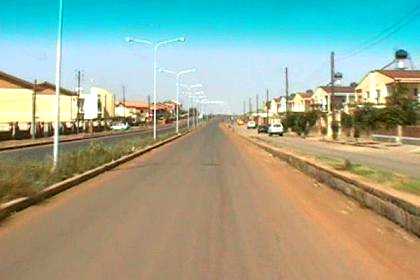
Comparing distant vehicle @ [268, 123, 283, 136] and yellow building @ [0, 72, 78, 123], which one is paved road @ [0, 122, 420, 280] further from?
yellow building @ [0, 72, 78, 123]

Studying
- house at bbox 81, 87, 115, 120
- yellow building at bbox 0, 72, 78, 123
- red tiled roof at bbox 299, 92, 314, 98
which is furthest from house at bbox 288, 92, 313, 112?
yellow building at bbox 0, 72, 78, 123

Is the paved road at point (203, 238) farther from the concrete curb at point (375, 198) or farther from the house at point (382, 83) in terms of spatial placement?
the house at point (382, 83)

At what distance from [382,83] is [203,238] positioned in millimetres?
76441

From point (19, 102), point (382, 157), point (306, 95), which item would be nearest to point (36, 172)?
point (382, 157)

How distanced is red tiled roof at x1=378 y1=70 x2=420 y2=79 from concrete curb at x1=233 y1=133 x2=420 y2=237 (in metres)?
61.5

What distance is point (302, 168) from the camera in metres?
25.9

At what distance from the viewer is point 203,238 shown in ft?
33.8

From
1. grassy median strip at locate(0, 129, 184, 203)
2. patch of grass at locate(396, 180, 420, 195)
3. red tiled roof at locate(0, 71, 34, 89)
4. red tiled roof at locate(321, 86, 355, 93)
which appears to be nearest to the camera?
patch of grass at locate(396, 180, 420, 195)

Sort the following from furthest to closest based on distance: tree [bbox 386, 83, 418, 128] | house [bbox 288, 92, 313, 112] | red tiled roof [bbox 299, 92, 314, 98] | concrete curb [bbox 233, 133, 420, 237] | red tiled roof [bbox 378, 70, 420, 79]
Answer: red tiled roof [bbox 299, 92, 314, 98] < house [bbox 288, 92, 313, 112] < red tiled roof [bbox 378, 70, 420, 79] < tree [bbox 386, 83, 418, 128] < concrete curb [bbox 233, 133, 420, 237]

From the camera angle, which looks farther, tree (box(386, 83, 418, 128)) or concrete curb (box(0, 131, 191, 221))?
tree (box(386, 83, 418, 128))

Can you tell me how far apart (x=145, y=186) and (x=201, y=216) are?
22.0ft

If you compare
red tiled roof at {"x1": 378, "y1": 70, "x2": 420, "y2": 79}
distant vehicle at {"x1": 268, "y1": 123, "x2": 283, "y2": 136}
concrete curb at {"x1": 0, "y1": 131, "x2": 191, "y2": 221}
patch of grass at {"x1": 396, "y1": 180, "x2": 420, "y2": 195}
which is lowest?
concrete curb at {"x1": 0, "y1": 131, "x2": 191, "y2": 221}

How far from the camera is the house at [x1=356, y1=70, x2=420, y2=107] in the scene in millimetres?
80062

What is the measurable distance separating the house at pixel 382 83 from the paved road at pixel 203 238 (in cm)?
6460
